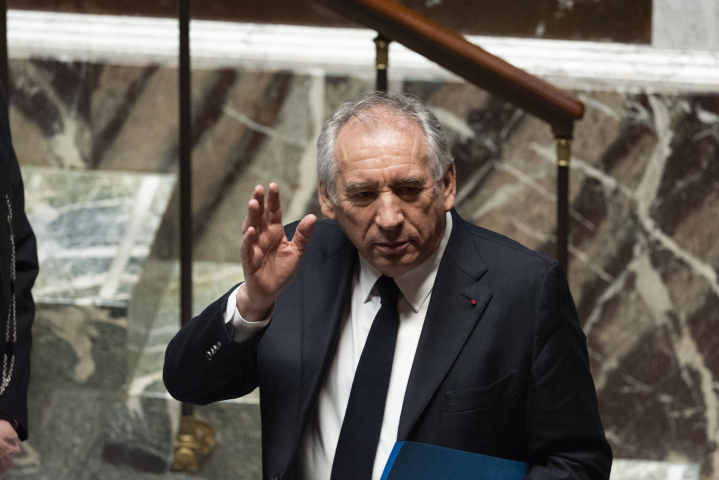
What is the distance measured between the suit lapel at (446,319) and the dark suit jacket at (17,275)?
31.0 inches

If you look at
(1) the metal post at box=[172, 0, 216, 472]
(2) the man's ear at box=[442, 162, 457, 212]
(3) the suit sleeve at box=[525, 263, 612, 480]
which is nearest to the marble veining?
(1) the metal post at box=[172, 0, 216, 472]

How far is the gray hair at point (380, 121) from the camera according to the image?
1.69 meters

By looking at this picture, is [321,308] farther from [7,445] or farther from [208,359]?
[7,445]

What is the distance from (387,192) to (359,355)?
0.35m

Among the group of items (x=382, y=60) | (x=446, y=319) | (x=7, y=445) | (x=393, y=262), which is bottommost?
(x=7, y=445)

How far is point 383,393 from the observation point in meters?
1.70

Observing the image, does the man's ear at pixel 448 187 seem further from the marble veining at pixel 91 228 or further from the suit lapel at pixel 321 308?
the marble veining at pixel 91 228

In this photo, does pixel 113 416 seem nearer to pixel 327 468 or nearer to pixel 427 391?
pixel 327 468

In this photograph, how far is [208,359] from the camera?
1713mm

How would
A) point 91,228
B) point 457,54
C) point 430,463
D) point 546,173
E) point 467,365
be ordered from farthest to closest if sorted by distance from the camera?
1. point 546,173
2. point 91,228
3. point 457,54
4. point 467,365
5. point 430,463

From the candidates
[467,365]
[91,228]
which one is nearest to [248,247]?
[467,365]

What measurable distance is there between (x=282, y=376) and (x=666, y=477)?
6.46 feet

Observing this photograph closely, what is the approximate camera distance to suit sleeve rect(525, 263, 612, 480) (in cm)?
163

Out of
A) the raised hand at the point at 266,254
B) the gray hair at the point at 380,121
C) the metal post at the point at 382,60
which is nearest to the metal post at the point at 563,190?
the metal post at the point at 382,60
